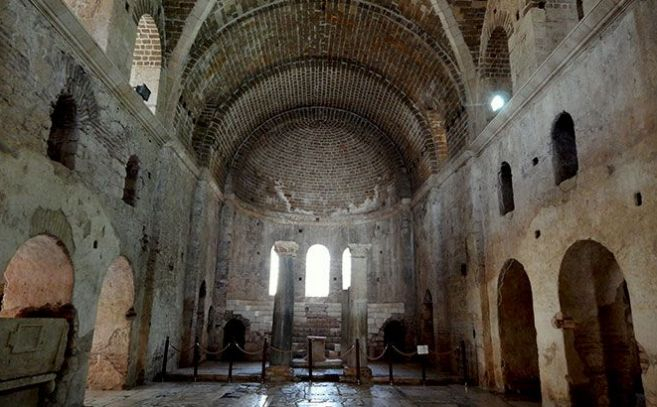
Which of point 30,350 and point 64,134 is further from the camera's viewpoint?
point 64,134

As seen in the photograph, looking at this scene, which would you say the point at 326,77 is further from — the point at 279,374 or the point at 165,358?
the point at 165,358

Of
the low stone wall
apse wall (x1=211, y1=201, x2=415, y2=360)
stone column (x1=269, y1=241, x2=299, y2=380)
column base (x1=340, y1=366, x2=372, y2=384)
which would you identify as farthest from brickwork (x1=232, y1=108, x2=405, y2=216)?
column base (x1=340, y1=366, x2=372, y2=384)

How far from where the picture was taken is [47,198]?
6.54m

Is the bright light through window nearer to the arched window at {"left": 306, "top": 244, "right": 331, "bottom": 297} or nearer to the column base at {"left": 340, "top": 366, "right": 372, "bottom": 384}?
the column base at {"left": 340, "top": 366, "right": 372, "bottom": 384}

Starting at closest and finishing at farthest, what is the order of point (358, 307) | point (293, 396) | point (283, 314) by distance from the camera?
point (293, 396) → point (358, 307) → point (283, 314)

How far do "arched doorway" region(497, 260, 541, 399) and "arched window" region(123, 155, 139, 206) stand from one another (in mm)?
8154

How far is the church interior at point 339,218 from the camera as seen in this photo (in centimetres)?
630

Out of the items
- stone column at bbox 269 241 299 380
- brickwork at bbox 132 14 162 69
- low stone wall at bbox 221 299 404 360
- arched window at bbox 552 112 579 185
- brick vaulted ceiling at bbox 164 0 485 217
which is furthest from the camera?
low stone wall at bbox 221 299 404 360

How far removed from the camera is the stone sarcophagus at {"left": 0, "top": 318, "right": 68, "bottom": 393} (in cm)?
588

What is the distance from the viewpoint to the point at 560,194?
764 centimetres

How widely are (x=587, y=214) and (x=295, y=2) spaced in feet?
30.7

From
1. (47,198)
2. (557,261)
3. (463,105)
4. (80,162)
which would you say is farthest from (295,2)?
(557,261)

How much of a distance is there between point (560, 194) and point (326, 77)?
1019cm

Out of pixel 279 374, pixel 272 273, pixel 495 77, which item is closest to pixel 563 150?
pixel 495 77
